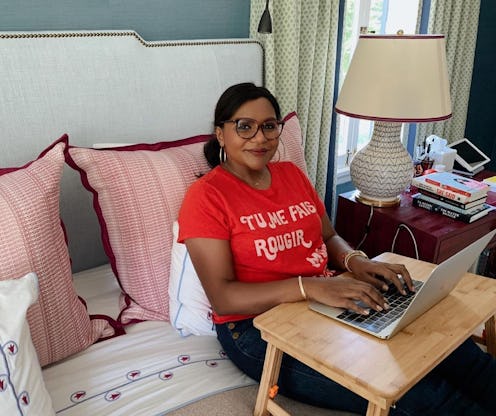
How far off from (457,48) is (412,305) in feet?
7.73

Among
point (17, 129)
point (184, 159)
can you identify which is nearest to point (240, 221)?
point (184, 159)

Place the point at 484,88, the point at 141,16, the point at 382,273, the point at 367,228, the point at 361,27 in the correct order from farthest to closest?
the point at 484,88 → the point at 361,27 → the point at 367,228 → the point at 141,16 → the point at 382,273

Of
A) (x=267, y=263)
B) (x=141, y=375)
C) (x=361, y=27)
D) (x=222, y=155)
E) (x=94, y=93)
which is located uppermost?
(x=361, y=27)

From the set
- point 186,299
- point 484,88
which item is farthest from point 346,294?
point 484,88

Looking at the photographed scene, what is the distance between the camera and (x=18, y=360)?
84 cm

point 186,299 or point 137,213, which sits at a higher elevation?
point 137,213

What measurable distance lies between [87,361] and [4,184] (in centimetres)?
46

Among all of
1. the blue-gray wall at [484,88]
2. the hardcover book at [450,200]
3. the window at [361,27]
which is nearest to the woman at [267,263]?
the hardcover book at [450,200]

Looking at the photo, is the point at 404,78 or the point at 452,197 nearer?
the point at 404,78

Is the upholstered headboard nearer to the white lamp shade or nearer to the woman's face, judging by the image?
the woman's face

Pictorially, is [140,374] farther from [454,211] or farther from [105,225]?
[454,211]

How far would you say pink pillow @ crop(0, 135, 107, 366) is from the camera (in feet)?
3.33

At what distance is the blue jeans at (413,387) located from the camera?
103 centimetres

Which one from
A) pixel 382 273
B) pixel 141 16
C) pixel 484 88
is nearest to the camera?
pixel 382 273
